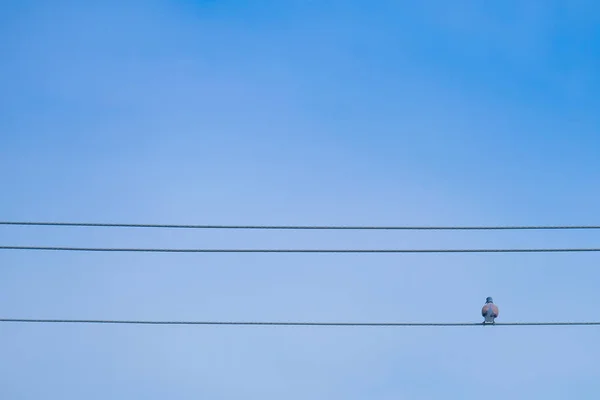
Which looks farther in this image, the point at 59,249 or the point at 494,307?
the point at 494,307

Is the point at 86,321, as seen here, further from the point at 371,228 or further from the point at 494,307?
the point at 494,307

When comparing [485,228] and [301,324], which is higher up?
[485,228]

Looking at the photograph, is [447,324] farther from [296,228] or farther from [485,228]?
[296,228]

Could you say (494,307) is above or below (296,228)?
above

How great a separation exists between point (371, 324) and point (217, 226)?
9.06ft

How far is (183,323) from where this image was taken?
13633 mm

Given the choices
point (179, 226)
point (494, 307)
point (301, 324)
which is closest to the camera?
point (179, 226)

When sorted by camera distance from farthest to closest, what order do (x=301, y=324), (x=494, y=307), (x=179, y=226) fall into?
(x=494, y=307)
(x=301, y=324)
(x=179, y=226)

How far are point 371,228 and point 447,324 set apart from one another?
1.94m

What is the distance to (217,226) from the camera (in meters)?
13.0

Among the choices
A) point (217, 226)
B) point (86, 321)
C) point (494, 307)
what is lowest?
point (86, 321)

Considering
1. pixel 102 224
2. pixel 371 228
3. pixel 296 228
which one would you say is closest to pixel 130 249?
pixel 102 224

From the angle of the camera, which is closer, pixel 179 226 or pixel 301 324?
pixel 179 226

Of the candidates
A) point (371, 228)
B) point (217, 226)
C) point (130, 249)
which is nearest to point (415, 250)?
point (371, 228)
